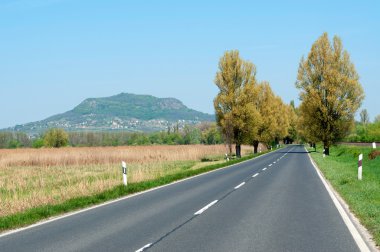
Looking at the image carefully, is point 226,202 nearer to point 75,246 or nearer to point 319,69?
point 75,246

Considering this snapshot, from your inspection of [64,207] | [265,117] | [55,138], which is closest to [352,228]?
[64,207]

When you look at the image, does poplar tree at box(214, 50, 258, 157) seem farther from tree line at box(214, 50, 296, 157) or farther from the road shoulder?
the road shoulder

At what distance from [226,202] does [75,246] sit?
603 cm

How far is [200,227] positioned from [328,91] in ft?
145

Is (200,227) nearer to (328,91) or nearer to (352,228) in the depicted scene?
(352,228)

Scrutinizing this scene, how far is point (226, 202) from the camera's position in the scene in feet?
41.0

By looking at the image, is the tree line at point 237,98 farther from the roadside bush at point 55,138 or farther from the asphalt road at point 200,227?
the roadside bush at point 55,138

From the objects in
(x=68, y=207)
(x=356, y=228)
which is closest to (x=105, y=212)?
(x=68, y=207)

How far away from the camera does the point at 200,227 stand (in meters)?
8.69

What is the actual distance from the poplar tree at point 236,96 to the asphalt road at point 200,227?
34.7 metres

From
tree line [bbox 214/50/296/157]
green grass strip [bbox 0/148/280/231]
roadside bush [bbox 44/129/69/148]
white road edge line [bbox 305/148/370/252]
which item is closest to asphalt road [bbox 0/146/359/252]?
white road edge line [bbox 305/148/370/252]

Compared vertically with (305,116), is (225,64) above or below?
above

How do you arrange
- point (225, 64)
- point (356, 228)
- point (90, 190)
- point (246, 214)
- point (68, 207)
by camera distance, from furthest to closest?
point (225, 64), point (90, 190), point (68, 207), point (246, 214), point (356, 228)

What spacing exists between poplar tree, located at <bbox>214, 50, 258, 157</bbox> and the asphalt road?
34742mm
